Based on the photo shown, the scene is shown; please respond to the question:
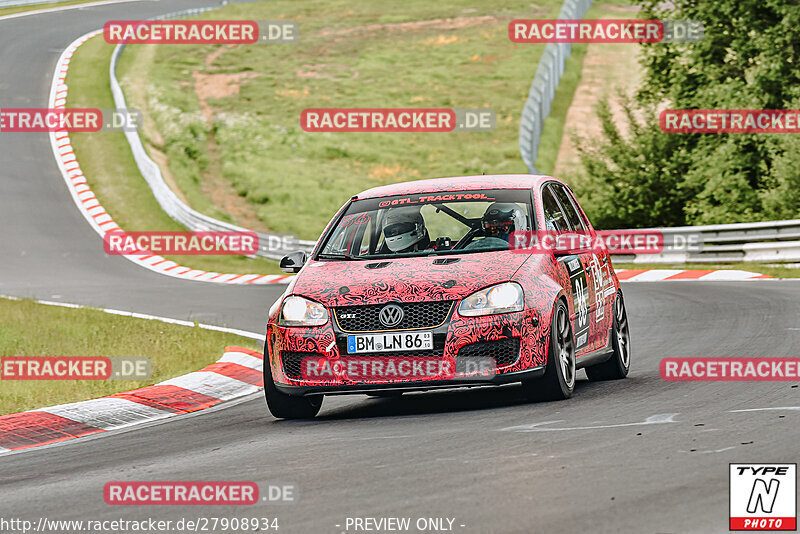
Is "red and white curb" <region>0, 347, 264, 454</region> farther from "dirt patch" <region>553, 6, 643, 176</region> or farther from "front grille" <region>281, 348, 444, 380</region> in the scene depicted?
"dirt patch" <region>553, 6, 643, 176</region>

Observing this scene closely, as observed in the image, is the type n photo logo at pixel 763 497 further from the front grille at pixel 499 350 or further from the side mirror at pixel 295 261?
the side mirror at pixel 295 261

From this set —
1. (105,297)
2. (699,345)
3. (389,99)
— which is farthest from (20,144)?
(699,345)

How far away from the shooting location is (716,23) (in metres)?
30.0

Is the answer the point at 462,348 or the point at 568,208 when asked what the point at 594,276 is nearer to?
the point at 568,208

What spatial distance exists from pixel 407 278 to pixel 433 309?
13.2 inches

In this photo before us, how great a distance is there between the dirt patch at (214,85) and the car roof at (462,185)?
36970 millimetres

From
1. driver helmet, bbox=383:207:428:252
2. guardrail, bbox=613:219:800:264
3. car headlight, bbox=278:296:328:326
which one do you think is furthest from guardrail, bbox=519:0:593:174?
car headlight, bbox=278:296:328:326

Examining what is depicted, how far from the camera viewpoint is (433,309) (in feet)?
28.2

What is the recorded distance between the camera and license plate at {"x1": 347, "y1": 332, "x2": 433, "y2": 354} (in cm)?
857

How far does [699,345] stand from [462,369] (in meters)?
4.49

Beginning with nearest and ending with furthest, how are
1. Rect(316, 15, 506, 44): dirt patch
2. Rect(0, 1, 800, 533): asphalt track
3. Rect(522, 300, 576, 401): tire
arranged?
Rect(0, 1, 800, 533): asphalt track
Rect(522, 300, 576, 401): tire
Rect(316, 15, 506, 44): dirt patch

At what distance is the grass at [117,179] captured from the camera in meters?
29.2

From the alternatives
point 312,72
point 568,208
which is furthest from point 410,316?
point 312,72

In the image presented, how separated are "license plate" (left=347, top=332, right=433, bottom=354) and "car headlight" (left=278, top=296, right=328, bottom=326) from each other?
0.98 ft
